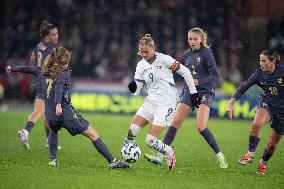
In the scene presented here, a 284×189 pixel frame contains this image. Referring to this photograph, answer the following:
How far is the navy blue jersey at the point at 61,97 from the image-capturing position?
11039mm

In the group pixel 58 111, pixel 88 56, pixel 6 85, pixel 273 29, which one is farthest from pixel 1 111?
pixel 58 111

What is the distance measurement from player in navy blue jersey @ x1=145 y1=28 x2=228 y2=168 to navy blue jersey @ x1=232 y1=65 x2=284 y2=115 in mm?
779

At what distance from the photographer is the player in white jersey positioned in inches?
450

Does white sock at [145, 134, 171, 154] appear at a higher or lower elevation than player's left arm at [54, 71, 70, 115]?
lower

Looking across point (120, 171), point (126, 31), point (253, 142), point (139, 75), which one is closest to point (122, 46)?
point (126, 31)

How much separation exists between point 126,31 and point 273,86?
15.7 m

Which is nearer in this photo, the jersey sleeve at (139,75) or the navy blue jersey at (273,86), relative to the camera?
the navy blue jersey at (273,86)

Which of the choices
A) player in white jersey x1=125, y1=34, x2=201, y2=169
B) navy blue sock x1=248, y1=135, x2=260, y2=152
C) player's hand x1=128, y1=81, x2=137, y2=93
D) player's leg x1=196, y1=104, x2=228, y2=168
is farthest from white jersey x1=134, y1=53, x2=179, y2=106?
navy blue sock x1=248, y1=135, x2=260, y2=152

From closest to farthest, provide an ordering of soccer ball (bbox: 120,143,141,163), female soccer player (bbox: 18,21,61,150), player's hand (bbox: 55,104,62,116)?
player's hand (bbox: 55,104,62,116) < soccer ball (bbox: 120,143,141,163) < female soccer player (bbox: 18,21,61,150)

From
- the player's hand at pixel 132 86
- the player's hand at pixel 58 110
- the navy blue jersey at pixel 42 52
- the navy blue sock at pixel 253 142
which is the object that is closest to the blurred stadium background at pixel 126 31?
the navy blue jersey at pixel 42 52

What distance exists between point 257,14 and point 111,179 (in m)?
17.6

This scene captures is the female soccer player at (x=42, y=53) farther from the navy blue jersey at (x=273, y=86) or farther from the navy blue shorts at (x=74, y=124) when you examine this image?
the navy blue jersey at (x=273, y=86)

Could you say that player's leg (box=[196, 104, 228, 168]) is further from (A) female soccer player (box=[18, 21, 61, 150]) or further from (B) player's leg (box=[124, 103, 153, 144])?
(A) female soccer player (box=[18, 21, 61, 150])

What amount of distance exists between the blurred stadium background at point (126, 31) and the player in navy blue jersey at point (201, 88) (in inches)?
467
